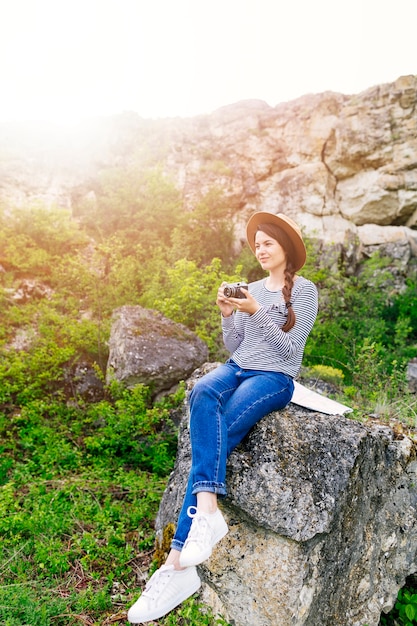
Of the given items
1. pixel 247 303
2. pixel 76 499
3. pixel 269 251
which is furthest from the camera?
pixel 76 499

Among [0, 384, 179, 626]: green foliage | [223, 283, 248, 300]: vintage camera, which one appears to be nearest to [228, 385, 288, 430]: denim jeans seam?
[223, 283, 248, 300]: vintage camera

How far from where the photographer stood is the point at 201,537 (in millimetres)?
2170

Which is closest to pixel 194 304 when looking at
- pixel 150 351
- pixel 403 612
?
pixel 150 351

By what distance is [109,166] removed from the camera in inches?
558

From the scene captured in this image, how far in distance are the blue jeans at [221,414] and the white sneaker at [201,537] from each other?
0.39 feet

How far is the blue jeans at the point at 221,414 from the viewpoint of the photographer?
2342mm

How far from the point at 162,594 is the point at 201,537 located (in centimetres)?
43

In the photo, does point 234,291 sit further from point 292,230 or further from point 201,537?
point 201,537

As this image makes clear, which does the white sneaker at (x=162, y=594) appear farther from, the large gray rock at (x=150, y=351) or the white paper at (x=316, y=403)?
the large gray rock at (x=150, y=351)

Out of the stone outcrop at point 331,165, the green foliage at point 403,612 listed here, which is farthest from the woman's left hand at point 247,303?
the stone outcrop at point 331,165

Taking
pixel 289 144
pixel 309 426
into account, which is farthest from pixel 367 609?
pixel 289 144

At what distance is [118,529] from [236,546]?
4.08ft

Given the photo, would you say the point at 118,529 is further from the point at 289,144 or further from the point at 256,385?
the point at 289,144

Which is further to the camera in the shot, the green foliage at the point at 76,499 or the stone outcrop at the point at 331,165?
the stone outcrop at the point at 331,165
